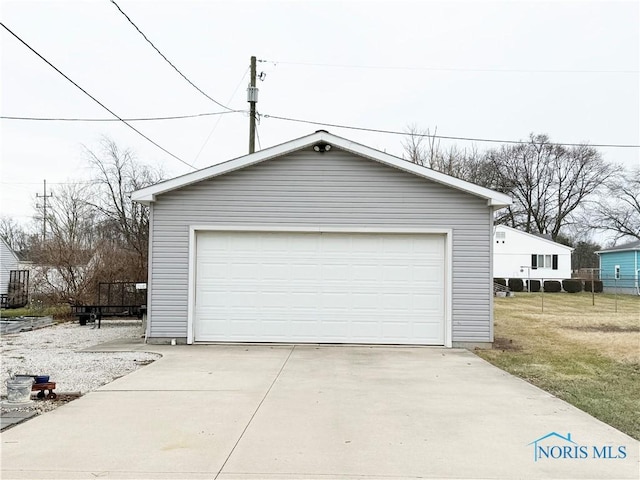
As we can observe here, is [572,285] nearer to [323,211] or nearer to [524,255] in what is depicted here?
[524,255]

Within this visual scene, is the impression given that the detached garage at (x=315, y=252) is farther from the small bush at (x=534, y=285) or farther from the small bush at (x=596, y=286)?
the small bush at (x=596, y=286)

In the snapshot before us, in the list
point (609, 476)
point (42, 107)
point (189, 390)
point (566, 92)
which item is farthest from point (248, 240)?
point (566, 92)

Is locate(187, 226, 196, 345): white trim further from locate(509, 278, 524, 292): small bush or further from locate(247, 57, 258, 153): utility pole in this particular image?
locate(509, 278, 524, 292): small bush

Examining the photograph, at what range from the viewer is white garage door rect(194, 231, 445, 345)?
1052 centimetres

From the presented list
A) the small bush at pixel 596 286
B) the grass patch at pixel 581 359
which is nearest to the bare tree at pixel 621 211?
the small bush at pixel 596 286

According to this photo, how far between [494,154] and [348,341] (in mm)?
39709

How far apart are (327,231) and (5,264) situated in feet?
84.6

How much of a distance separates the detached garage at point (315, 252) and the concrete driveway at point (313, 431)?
273 cm

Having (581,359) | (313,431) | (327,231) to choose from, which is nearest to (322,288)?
(327,231)

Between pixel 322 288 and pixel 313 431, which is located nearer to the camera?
pixel 313 431

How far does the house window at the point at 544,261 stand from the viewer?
37031 mm

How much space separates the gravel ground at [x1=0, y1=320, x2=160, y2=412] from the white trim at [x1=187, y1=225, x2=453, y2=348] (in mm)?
1455

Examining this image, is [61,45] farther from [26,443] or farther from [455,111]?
[455,111]

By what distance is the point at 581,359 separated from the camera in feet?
30.9
